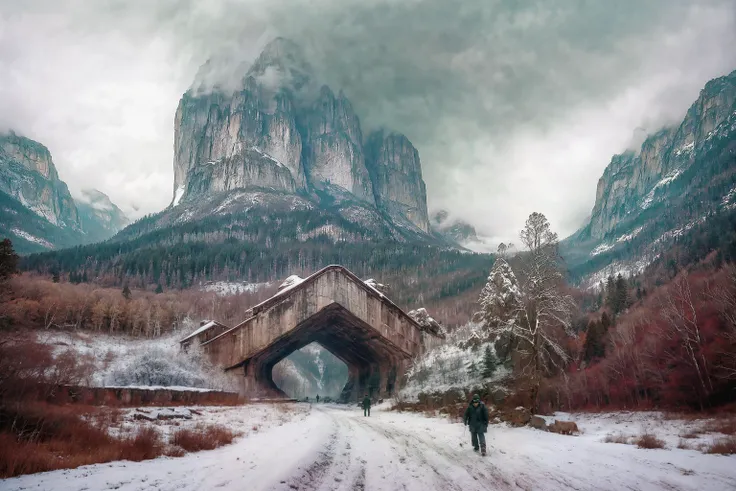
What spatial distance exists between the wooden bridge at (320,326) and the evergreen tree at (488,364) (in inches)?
445

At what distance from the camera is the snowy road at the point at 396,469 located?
6.47 meters

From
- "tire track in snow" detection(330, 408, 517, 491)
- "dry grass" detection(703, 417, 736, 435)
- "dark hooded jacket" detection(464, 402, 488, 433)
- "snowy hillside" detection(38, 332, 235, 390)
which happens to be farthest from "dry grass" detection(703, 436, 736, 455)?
"snowy hillside" detection(38, 332, 235, 390)

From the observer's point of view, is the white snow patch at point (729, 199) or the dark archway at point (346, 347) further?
the white snow patch at point (729, 199)

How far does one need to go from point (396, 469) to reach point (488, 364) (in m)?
20.9

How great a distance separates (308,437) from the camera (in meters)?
12.5

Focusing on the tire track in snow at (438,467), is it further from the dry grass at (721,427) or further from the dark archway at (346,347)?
the dark archway at (346,347)

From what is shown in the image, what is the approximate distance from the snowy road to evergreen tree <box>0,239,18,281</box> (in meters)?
12.0

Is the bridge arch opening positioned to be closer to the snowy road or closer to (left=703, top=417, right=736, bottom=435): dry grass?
(left=703, top=417, right=736, bottom=435): dry grass

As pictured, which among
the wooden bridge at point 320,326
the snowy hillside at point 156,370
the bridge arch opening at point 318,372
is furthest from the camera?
the bridge arch opening at point 318,372

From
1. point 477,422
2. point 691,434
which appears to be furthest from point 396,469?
point 691,434

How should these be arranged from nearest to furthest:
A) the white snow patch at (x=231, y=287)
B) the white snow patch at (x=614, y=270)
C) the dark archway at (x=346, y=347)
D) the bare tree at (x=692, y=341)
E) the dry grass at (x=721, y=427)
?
the dry grass at (x=721, y=427) → the bare tree at (x=692, y=341) → the dark archway at (x=346, y=347) → the white snow patch at (x=231, y=287) → the white snow patch at (x=614, y=270)

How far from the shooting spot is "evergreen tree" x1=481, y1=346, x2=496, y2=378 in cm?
2703

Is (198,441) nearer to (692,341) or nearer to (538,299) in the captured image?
(538,299)

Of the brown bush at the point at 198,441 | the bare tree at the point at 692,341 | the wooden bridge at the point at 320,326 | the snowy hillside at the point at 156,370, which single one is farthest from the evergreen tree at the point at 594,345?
the brown bush at the point at 198,441
